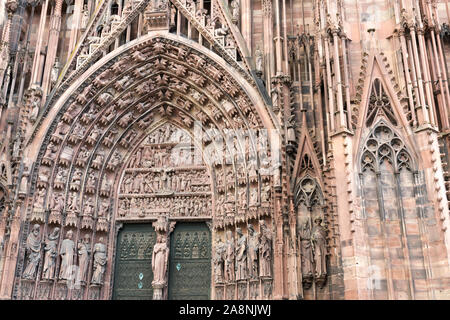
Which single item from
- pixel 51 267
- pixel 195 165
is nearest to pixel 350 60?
pixel 195 165

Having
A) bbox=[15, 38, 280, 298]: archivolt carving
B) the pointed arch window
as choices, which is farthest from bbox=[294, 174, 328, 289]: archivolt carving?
the pointed arch window

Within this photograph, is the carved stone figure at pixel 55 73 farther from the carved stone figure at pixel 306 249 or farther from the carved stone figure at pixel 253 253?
the carved stone figure at pixel 306 249

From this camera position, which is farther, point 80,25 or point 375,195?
point 80,25

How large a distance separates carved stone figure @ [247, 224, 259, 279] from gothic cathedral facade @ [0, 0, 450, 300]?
0.04 m

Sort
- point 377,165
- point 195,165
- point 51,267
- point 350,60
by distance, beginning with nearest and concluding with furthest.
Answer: point 377,165 → point 350,60 → point 51,267 → point 195,165

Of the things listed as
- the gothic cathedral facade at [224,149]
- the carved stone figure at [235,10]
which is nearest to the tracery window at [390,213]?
the gothic cathedral facade at [224,149]

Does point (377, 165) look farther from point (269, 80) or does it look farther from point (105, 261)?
point (105, 261)

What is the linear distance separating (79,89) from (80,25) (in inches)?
80.3

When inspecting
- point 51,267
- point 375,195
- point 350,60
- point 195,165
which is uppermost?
point 350,60

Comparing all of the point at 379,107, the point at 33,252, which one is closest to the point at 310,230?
the point at 379,107

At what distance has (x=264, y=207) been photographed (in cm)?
1109

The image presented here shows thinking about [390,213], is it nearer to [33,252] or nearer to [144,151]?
[144,151]

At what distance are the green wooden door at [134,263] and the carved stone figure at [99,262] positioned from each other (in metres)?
0.40

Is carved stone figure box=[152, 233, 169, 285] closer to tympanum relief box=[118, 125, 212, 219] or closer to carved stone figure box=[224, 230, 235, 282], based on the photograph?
tympanum relief box=[118, 125, 212, 219]
